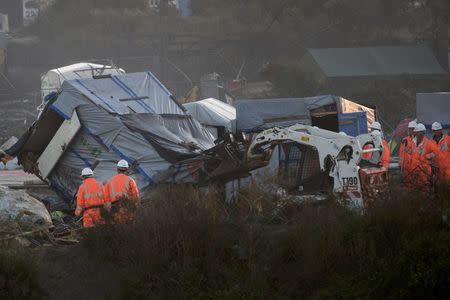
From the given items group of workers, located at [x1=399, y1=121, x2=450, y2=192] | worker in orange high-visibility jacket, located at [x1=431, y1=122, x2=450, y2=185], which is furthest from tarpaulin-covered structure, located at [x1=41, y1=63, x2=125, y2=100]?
group of workers, located at [x1=399, y1=121, x2=450, y2=192]

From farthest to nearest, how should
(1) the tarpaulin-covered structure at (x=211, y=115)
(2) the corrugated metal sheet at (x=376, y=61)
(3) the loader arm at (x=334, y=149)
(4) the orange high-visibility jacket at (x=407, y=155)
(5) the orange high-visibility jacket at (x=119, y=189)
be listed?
(2) the corrugated metal sheet at (x=376, y=61) → (1) the tarpaulin-covered structure at (x=211, y=115) → (4) the orange high-visibility jacket at (x=407, y=155) → (3) the loader arm at (x=334, y=149) → (5) the orange high-visibility jacket at (x=119, y=189)

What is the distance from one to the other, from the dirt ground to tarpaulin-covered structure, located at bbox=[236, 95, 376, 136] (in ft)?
30.2

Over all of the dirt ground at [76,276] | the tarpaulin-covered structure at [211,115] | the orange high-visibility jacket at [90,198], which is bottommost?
the dirt ground at [76,276]

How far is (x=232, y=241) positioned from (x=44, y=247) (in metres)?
2.82

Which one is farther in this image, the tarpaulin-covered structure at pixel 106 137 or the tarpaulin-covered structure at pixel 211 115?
the tarpaulin-covered structure at pixel 211 115

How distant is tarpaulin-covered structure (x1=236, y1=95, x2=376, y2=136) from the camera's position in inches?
808

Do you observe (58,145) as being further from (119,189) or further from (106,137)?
(119,189)

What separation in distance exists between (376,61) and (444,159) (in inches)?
1020

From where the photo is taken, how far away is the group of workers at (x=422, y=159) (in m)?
13.4

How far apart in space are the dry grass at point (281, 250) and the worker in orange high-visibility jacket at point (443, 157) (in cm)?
131

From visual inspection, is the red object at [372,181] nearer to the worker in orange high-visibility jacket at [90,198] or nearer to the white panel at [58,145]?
the worker in orange high-visibility jacket at [90,198]

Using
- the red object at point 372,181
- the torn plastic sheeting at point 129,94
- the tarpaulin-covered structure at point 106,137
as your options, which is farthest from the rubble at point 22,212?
the red object at point 372,181

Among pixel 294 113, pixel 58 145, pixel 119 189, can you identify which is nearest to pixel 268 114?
pixel 294 113

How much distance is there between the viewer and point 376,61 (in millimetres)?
39656
